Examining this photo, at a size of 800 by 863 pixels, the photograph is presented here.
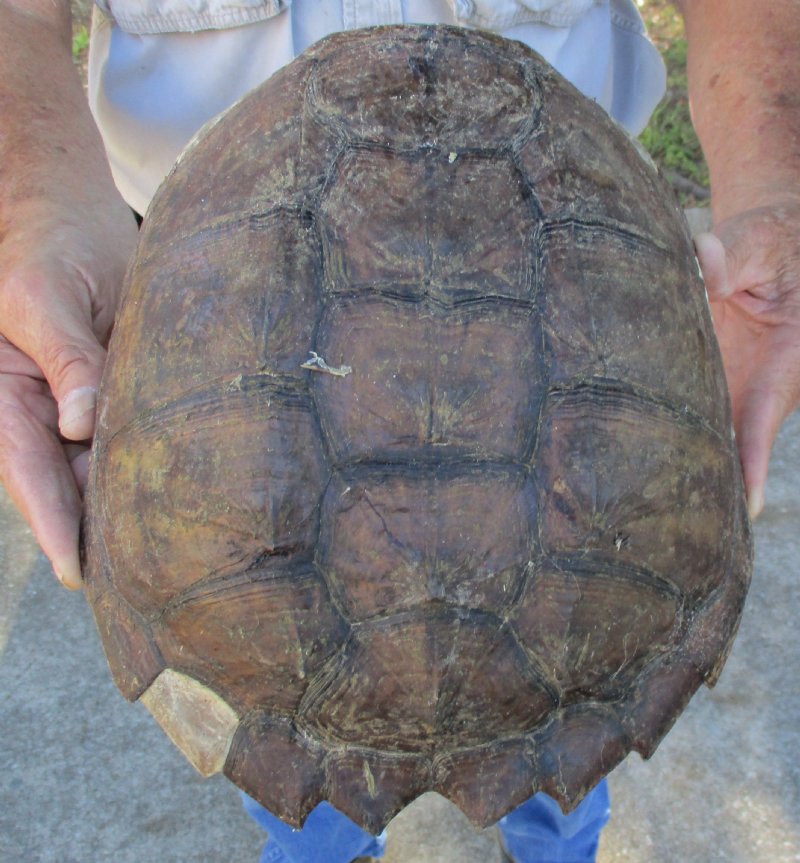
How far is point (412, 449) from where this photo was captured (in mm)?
1232

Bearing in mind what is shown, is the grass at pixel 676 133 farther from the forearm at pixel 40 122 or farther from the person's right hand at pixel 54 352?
the person's right hand at pixel 54 352

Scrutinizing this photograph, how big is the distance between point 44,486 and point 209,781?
3.38 feet

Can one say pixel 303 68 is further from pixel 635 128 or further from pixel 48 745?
pixel 48 745

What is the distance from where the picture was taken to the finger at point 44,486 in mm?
1520

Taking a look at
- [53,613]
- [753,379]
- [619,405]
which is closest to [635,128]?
[753,379]

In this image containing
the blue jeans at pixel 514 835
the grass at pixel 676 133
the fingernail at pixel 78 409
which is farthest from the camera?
the grass at pixel 676 133

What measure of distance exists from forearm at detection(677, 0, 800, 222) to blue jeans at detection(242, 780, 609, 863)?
1272 mm

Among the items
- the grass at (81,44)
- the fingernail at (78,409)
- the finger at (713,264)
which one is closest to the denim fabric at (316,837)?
the fingernail at (78,409)

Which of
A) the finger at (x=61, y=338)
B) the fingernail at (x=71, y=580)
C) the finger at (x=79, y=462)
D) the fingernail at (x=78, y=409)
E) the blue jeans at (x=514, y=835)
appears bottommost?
the blue jeans at (x=514, y=835)

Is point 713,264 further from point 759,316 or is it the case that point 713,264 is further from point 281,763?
point 281,763

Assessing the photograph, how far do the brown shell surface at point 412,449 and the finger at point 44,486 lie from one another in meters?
0.14

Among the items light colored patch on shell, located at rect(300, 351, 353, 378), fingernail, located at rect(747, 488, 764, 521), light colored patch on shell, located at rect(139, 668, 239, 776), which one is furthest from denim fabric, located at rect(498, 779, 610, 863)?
light colored patch on shell, located at rect(300, 351, 353, 378)

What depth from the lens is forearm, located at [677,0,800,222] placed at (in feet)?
6.37

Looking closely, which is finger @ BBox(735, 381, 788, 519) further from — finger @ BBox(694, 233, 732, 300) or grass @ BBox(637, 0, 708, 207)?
grass @ BBox(637, 0, 708, 207)
